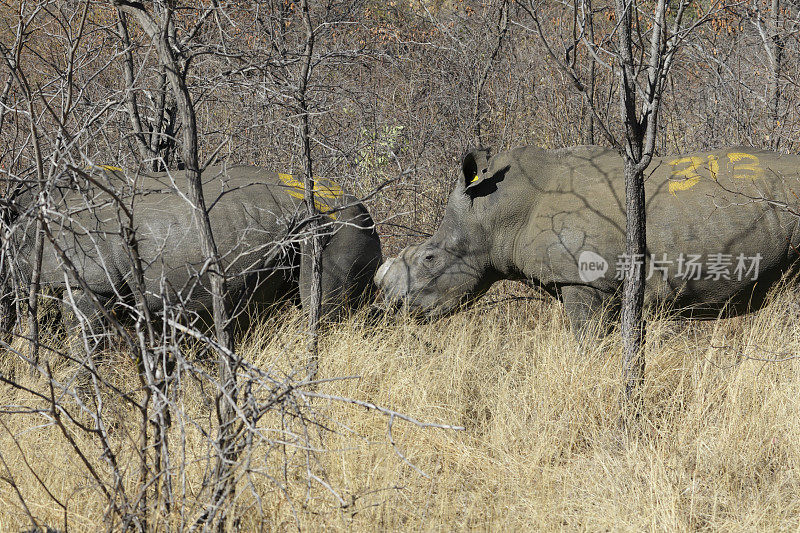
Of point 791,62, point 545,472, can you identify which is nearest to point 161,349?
point 545,472

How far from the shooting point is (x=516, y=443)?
419cm

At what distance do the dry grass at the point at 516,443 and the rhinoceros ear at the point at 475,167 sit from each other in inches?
44.0

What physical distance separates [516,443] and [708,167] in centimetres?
248

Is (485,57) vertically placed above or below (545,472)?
above

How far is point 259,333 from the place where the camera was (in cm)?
547

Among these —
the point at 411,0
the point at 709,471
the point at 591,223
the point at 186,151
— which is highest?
the point at 411,0

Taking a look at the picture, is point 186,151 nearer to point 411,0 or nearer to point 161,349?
point 161,349

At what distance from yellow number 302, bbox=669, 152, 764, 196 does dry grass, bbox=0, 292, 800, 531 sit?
3.05ft

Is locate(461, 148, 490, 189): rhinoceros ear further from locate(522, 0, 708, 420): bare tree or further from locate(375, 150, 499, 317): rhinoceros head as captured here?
locate(522, 0, 708, 420): bare tree

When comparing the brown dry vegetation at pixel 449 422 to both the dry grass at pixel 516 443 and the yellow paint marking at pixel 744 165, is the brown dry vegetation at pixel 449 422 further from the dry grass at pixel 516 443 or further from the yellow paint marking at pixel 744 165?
the yellow paint marking at pixel 744 165

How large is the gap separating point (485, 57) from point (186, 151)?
620 centimetres

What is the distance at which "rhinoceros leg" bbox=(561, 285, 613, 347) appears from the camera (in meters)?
5.19

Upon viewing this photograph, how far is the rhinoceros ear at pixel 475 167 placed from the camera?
5594 millimetres

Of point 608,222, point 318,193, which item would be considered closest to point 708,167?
point 608,222
